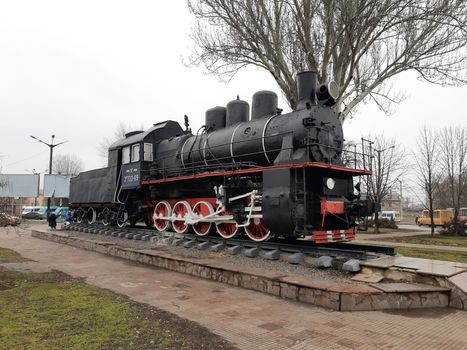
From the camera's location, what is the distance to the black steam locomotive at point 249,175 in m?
8.99

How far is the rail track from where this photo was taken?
8.54 meters

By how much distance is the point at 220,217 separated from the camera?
1130cm

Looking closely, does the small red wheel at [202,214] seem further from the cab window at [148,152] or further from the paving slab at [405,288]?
the paving slab at [405,288]

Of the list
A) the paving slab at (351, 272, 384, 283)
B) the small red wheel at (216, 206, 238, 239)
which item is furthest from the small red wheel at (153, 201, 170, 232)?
the paving slab at (351, 272, 384, 283)

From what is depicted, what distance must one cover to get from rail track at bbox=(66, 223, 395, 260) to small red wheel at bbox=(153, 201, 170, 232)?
1.70ft

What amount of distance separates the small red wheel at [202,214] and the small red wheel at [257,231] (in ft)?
5.45

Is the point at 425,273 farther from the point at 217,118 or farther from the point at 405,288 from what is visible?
the point at 217,118

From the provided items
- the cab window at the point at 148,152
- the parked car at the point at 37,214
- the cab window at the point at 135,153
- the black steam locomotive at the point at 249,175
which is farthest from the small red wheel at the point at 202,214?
the parked car at the point at 37,214

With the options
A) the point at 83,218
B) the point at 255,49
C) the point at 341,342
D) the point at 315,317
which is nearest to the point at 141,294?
the point at 315,317

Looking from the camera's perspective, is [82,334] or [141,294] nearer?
[82,334]

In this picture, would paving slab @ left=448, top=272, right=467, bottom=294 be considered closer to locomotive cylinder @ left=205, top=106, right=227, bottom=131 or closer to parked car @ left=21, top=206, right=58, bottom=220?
locomotive cylinder @ left=205, top=106, right=227, bottom=131

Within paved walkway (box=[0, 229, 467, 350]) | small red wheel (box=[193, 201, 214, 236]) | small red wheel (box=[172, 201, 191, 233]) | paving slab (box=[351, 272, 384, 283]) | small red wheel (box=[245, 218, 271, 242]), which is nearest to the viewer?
paved walkway (box=[0, 229, 467, 350])

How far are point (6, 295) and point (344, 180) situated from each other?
27.1 feet

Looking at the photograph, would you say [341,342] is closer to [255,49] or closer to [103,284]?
[103,284]
